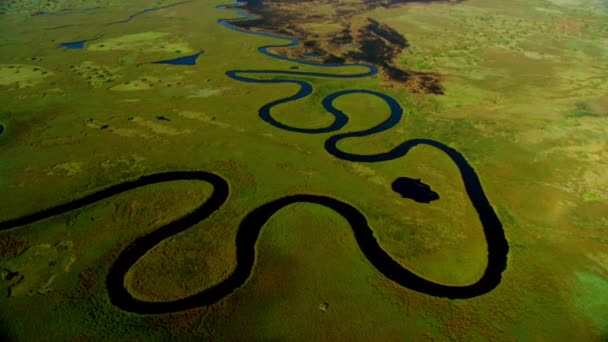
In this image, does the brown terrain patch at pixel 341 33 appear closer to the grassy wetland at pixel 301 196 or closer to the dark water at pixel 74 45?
the grassy wetland at pixel 301 196

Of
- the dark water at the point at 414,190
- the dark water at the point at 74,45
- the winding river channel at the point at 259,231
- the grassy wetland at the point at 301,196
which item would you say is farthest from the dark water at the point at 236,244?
the dark water at the point at 74,45

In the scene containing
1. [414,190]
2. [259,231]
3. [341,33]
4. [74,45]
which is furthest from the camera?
[341,33]

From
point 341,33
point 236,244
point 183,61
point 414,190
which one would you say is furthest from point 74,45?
point 414,190

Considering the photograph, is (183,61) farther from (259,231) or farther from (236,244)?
(236,244)

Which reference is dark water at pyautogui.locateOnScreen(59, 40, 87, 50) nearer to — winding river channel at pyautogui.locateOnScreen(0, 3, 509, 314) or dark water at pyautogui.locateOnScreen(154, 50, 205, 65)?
dark water at pyautogui.locateOnScreen(154, 50, 205, 65)

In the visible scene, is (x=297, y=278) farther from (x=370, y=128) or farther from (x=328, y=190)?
(x=370, y=128)
